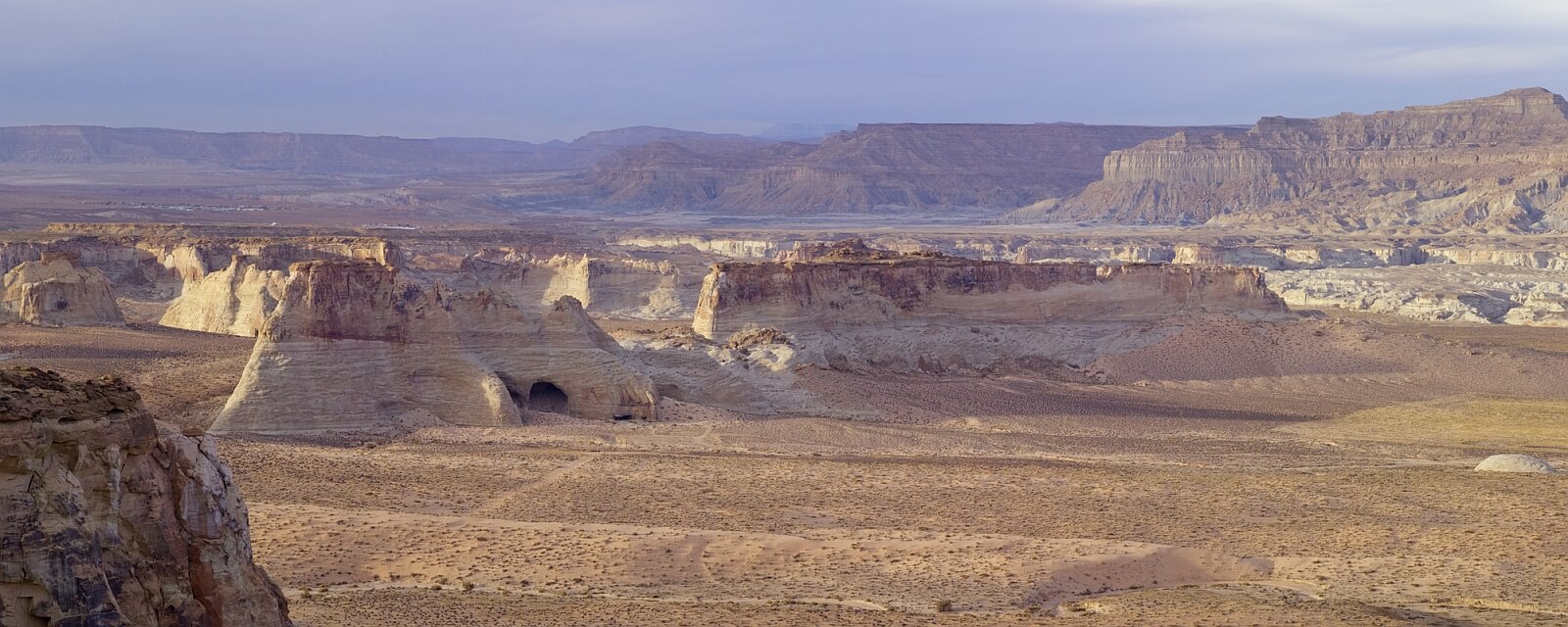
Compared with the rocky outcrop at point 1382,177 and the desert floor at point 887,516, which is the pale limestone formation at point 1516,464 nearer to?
the desert floor at point 887,516

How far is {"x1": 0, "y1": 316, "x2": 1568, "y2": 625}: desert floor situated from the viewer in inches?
743

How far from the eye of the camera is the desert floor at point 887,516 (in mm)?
18875

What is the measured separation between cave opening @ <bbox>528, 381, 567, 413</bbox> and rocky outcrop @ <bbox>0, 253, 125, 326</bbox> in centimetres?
1814

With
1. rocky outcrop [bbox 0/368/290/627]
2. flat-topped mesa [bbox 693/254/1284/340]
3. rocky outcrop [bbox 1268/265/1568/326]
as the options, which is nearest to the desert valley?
rocky outcrop [bbox 0/368/290/627]

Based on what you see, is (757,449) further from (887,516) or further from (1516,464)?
(1516,464)

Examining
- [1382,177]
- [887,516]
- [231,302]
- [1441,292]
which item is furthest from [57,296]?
[1382,177]

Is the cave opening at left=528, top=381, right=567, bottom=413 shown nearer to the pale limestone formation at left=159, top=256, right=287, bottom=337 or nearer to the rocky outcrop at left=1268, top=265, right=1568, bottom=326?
the pale limestone formation at left=159, top=256, right=287, bottom=337

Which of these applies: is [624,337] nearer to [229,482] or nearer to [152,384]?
[152,384]

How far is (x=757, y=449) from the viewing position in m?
31.6

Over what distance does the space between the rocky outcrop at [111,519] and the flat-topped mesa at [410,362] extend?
55.5ft

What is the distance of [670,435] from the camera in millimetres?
32594

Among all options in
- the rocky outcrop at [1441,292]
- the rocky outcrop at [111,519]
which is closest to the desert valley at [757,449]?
the rocky outcrop at [111,519]

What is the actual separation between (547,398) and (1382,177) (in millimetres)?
159845

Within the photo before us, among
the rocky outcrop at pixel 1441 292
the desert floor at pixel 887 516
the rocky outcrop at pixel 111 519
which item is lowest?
the rocky outcrop at pixel 1441 292
